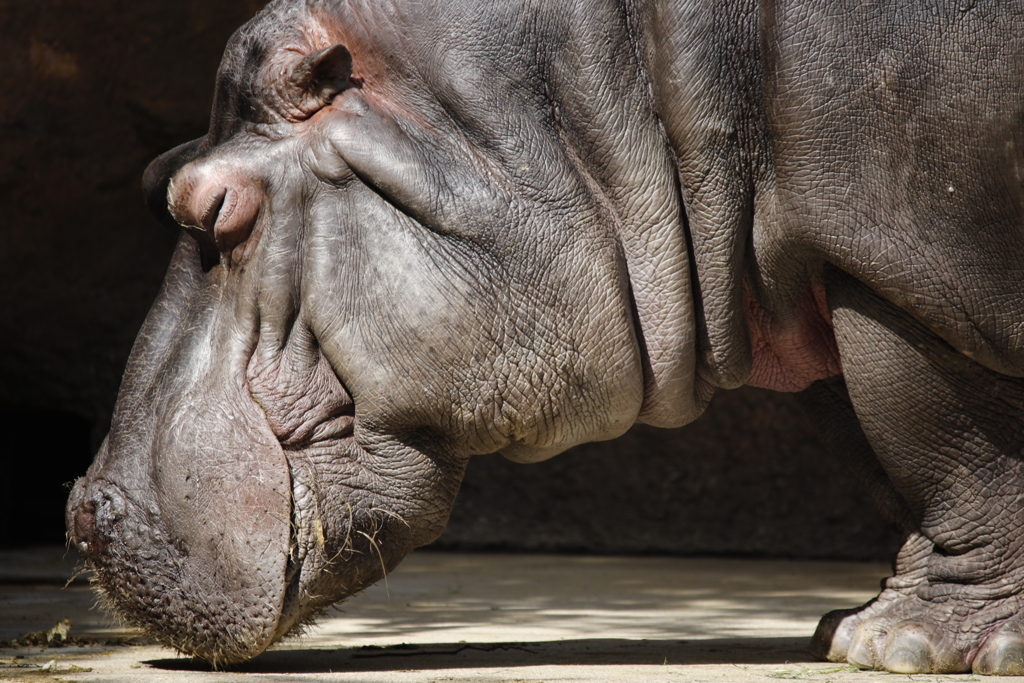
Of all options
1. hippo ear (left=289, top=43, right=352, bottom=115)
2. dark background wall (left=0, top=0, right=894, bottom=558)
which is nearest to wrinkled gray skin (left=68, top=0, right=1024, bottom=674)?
hippo ear (left=289, top=43, right=352, bottom=115)

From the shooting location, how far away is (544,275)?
2.33 m

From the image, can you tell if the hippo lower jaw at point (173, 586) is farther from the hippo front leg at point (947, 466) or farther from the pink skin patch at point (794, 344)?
the hippo front leg at point (947, 466)

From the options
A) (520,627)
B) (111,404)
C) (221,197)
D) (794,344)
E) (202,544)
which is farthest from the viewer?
(111,404)

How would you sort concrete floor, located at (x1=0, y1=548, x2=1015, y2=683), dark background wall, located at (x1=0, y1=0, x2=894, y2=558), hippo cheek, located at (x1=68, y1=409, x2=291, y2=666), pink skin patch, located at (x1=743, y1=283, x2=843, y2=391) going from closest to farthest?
1. hippo cheek, located at (x1=68, y1=409, x2=291, y2=666)
2. concrete floor, located at (x1=0, y1=548, x2=1015, y2=683)
3. pink skin patch, located at (x1=743, y1=283, x2=843, y2=391)
4. dark background wall, located at (x1=0, y1=0, x2=894, y2=558)

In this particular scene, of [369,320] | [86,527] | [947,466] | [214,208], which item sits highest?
[214,208]

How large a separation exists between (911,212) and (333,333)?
45.9 inches

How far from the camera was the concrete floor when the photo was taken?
2.37 meters

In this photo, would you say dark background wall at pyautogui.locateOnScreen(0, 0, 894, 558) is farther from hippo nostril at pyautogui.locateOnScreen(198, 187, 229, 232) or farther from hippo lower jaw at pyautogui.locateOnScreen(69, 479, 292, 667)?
hippo lower jaw at pyautogui.locateOnScreen(69, 479, 292, 667)

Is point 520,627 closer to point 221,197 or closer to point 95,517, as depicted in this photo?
point 95,517

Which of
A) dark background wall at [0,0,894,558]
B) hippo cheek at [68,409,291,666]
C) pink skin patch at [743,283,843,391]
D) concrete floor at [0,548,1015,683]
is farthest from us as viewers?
dark background wall at [0,0,894,558]

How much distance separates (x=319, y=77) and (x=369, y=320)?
54 centimetres

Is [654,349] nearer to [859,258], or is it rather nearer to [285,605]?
[859,258]

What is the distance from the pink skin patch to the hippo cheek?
1074 mm

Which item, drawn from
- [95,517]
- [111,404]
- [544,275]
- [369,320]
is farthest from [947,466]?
[111,404]
